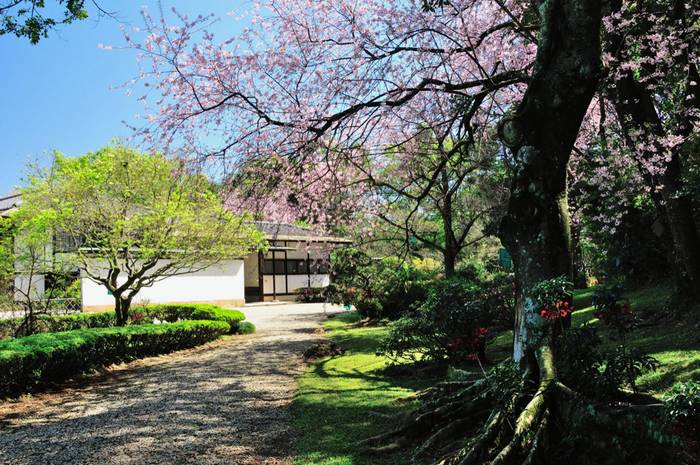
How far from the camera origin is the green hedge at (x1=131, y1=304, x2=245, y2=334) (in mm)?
16734

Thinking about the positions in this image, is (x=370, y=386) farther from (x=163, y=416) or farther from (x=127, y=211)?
(x=127, y=211)

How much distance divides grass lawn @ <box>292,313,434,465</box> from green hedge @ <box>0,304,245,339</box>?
7125mm

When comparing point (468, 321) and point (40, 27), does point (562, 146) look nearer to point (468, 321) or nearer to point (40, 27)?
point (468, 321)

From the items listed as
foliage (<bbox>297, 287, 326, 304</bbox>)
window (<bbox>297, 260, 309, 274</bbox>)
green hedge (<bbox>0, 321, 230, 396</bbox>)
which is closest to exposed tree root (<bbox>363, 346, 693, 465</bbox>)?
green hedge (<bbox>0, 321, 230, 396</bbox>)

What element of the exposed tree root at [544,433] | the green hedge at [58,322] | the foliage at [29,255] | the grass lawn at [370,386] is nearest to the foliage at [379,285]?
the grass lawn at [370,386]

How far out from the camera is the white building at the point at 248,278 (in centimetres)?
Result: 1940

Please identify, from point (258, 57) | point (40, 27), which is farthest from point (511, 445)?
point (40, 27)

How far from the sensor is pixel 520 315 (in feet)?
14.5

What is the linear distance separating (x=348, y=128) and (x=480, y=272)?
13569 millimetres

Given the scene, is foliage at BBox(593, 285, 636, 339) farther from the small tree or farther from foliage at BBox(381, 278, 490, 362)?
the small tree

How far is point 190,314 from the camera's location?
18578 mm

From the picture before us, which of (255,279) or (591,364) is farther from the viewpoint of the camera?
(255,279)

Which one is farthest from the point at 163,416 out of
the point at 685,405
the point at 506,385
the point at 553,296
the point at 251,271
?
the point at 251,271

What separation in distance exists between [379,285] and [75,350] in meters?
10.2
